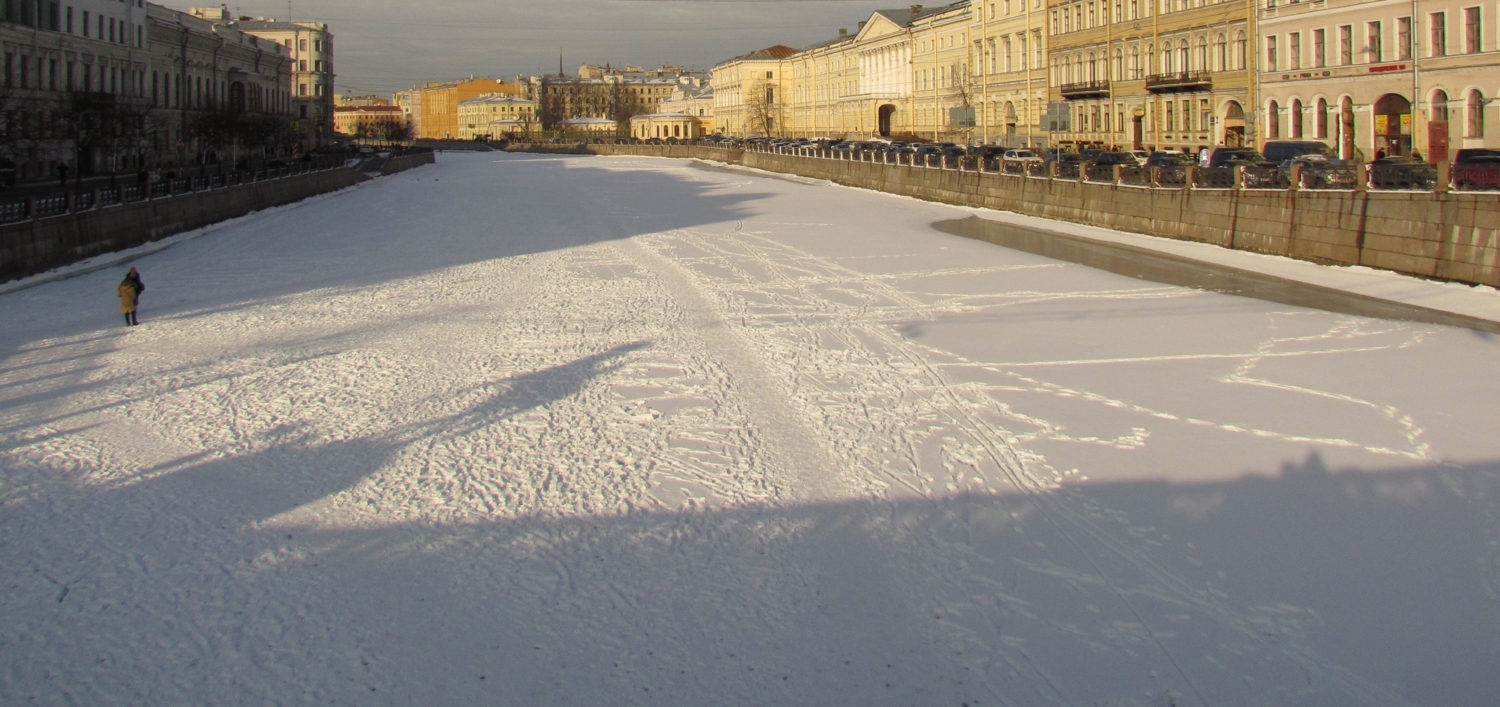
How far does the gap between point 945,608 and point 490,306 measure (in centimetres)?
1480

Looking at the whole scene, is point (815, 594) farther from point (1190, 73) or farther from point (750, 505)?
point (1190, 73)

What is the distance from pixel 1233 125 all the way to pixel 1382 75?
9.45 m

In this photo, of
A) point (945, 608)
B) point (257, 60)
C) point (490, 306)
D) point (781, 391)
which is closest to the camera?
point (945, 608)

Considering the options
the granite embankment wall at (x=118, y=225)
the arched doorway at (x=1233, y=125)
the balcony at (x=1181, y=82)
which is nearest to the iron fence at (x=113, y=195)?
the granite embankment wall at (x=118, y=225)

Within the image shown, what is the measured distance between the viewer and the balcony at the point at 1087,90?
5916cm

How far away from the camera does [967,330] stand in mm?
19219

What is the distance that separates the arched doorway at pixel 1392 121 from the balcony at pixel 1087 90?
1842 cm

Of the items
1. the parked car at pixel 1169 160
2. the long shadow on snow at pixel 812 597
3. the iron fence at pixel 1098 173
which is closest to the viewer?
the long shadow on snow at pixel 812 597

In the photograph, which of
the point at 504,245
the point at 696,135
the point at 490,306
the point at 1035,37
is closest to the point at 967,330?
the point at 490,306

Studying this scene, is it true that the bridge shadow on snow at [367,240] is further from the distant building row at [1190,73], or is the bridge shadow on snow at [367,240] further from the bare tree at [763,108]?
the bare tree at [763,108]

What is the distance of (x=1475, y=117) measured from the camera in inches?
1451

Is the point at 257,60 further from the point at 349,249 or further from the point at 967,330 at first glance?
the point at 967,330

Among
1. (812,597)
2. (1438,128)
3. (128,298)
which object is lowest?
(812,597)

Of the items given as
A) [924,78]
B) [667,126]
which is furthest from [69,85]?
[667,126]
